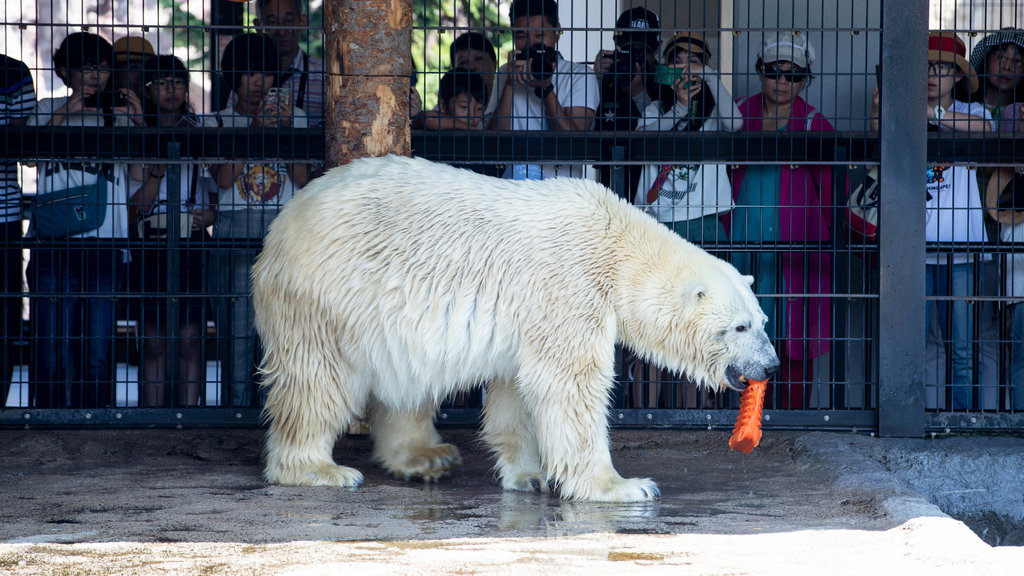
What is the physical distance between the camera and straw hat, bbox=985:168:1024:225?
6.46 m

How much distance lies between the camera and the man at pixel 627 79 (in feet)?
21.4

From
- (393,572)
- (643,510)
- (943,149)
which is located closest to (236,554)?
A: (393,572)

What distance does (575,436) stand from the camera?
492cm

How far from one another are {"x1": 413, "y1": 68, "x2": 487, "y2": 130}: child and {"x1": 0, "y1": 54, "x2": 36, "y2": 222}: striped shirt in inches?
89.1

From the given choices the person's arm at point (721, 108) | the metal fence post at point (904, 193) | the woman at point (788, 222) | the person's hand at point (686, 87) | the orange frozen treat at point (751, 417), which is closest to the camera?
the orange frozen treat at point (751, 417)

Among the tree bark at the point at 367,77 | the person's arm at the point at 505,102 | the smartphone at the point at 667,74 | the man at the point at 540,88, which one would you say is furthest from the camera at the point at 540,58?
the tree bark at the point at 367,77

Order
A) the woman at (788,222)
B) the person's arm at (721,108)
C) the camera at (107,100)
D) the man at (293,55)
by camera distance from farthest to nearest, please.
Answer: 1. the man at (293,55)
2. the camera at (107,100)
3. the person's arm at (721,108)
4. the woman at (788,222)

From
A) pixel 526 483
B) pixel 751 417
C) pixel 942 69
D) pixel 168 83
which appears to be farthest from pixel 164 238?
pixel 942 69

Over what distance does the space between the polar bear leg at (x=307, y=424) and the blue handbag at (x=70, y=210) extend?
5.87 feet

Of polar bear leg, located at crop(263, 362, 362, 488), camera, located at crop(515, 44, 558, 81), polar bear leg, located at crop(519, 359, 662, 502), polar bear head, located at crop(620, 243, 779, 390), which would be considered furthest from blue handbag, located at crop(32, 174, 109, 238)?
polar bear head, located at crop(620, 243, 779, 390)

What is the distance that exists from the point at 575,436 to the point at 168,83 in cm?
371

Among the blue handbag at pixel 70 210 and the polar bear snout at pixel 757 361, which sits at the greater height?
the blue handbag at pixel 70 210

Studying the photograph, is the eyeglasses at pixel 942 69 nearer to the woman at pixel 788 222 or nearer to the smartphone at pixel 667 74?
the woman at pixel 788 222

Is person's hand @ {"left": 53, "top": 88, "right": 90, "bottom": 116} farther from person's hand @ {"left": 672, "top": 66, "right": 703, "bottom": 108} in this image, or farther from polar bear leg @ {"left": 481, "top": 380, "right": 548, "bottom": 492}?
person's hand @ {"left": 672, "top": 66, "right": 703, "bottom": 108}
